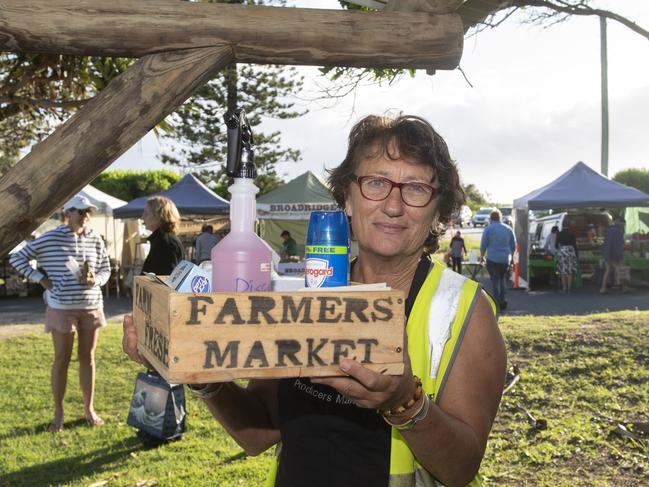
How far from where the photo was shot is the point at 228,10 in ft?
7.89

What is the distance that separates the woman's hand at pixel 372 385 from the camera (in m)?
1.21

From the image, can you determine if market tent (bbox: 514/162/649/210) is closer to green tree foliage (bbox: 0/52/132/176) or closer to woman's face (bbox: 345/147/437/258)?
green tree foliage (bbox: 0/52/132/176)

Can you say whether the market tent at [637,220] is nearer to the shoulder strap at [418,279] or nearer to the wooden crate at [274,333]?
the shoulder strap at [418,279]

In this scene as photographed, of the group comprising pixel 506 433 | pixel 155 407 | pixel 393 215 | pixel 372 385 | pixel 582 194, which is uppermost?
pixel 582 194

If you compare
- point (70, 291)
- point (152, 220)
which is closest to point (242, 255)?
point (152, 220)

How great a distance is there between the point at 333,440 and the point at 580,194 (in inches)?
582

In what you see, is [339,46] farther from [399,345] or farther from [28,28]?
[399,345]

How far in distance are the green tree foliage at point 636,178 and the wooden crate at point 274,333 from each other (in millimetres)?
27672

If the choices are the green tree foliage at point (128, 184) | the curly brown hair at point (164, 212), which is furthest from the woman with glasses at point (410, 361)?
the green tree foliage at point (128, 184)

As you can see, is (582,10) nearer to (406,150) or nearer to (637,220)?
(406,150)

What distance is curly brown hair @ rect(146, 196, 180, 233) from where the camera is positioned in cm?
578

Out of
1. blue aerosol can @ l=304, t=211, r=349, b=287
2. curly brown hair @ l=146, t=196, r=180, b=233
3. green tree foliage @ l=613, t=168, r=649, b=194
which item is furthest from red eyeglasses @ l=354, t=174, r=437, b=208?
green tree foliage @ l=613, t=168, r=649, b=194

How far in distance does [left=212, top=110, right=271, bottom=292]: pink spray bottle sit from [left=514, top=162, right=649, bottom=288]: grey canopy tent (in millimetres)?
14538

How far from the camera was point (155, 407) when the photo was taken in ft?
17.5
